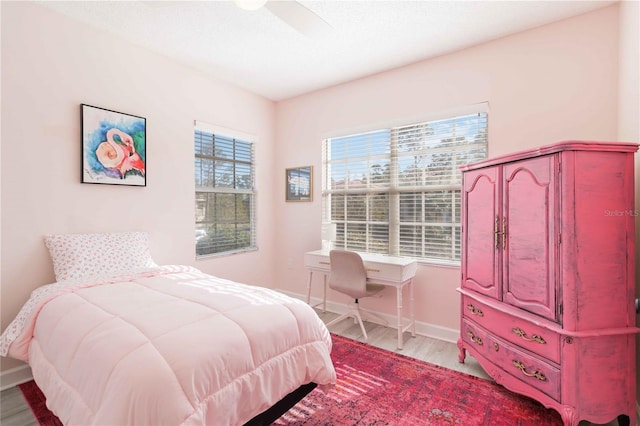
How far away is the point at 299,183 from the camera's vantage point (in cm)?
415

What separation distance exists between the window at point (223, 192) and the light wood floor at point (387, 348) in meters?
1.51

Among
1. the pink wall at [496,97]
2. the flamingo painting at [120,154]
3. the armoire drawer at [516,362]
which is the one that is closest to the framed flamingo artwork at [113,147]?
the flamingo painting at [120,154]

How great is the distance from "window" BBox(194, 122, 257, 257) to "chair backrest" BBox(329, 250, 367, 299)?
148cm

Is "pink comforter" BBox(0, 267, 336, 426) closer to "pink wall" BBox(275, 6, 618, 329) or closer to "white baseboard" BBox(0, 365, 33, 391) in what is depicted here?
"white baseboard" BBox(0, 365, 33, 391)

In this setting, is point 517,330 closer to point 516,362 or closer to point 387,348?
point 516,362

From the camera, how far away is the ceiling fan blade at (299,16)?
1767 millimetres

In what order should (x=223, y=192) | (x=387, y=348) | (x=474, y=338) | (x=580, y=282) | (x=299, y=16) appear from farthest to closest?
1. (x=223, y=192)
2. (x=387, y=348)
3. (x=474, y=338)
4. (x=299, y=16)
5. (x=580, y=282)

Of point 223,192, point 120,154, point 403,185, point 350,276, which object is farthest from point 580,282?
point 120,154

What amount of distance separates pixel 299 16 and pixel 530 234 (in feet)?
6.49

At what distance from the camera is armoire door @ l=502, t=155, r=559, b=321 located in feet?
5.91

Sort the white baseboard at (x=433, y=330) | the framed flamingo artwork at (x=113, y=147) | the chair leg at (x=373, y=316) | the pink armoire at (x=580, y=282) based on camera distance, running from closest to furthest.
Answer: the pink armoire at (x=580, y=282)
the framed flamingo artwork at (x=113, y=147)
the white baseboard at (x=433, y=330)
the chair leg at (x=373, y=316)

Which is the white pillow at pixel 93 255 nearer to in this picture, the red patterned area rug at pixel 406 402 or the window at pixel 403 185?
the red patterned area rug at pixel 406 402

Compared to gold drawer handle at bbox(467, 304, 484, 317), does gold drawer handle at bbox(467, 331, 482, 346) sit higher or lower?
lower

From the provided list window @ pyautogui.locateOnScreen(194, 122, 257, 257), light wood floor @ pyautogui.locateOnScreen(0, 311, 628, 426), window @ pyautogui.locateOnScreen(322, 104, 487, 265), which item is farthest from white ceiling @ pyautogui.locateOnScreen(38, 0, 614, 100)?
light wood floor @ pyautogui.locateOnScreen(0, 311, 628, 426)
